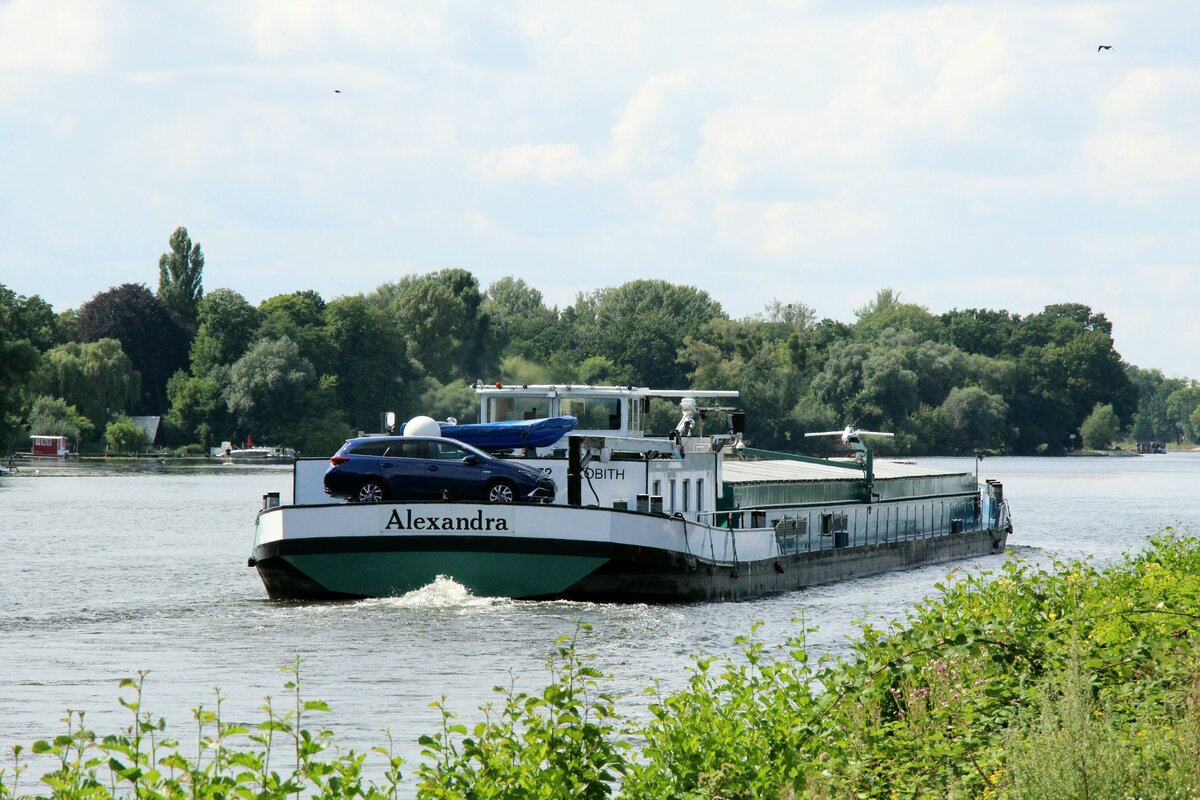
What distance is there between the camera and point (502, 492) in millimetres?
28516

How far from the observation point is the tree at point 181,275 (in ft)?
552

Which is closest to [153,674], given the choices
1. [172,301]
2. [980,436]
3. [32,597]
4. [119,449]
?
[32,597]

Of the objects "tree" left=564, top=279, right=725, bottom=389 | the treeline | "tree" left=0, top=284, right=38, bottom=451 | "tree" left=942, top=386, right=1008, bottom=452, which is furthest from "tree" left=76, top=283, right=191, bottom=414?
"tree" left=942, top=386, right=1008, bottom=452

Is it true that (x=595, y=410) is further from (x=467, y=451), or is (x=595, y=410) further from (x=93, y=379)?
(x=93, y=379)

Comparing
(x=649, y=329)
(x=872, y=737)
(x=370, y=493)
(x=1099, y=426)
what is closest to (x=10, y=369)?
(x=370, y=493)

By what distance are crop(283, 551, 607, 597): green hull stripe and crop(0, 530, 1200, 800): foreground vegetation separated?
41.3ft

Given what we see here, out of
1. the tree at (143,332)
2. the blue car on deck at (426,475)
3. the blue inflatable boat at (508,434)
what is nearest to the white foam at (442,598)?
the blue car on deck at (426,475)

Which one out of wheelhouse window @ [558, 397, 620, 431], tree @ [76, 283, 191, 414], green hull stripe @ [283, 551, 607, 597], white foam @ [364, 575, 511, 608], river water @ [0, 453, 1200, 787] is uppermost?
tree @ [76, 283, 191, 414]

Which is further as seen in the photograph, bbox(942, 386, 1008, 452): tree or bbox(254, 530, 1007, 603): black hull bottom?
bbox(942, 386, 1008, 452): tree

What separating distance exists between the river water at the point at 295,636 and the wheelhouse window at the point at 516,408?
20.0 ft

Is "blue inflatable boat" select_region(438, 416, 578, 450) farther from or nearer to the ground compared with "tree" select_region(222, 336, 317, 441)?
nearer to the ground

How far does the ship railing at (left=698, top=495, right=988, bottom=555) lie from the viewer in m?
35.2

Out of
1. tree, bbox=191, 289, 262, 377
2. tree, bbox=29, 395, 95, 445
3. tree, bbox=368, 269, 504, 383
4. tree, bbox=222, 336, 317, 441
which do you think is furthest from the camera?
tree, bbox=368, 269, 504, 383

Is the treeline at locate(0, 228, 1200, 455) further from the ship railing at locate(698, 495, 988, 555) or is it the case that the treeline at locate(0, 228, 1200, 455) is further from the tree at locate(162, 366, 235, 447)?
the ship railing at locate(698, 495, 988, 555)
